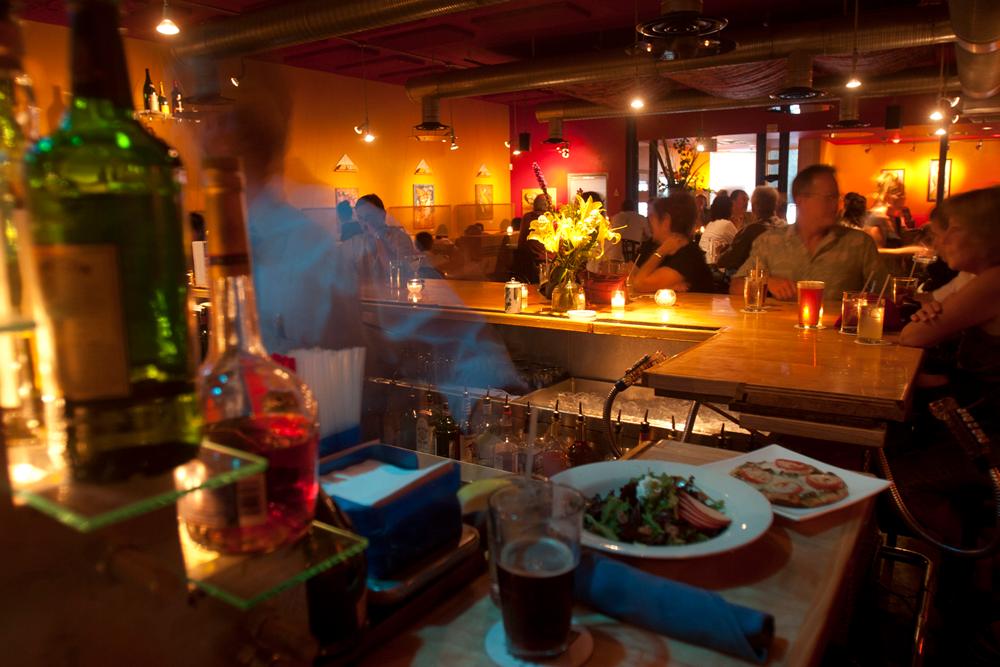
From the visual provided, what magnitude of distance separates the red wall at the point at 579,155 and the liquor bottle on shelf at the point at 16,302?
38.9 ft

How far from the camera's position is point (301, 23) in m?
5.73

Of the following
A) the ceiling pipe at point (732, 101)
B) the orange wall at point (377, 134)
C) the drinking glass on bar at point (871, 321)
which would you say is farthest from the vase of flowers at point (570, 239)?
the ceiling pipe at point (732, 101)

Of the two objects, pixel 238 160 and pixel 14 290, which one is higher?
pixel 238 160

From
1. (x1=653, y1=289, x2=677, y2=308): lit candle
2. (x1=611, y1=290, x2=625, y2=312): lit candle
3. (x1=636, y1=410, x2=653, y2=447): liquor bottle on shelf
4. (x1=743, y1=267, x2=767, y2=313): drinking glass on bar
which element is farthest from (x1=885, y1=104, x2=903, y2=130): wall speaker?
(x1=636, y1=410, x2=653, y2=447): liquor bottle on shelf

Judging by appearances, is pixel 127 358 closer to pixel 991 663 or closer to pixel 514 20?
pixel 991 663

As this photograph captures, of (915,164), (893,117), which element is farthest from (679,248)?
(915,164)

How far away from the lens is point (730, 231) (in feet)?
23.5

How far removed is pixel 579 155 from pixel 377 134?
389cm

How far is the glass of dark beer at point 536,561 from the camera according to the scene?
82 cm

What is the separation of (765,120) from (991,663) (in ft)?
32.8

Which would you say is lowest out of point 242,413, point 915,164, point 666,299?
point 666,299

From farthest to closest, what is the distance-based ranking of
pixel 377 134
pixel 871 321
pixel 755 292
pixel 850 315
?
pixel 377 134 < pixel 755 292 < pixel 850 315 < pixel 871 321

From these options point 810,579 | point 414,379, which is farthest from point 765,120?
point 810,579

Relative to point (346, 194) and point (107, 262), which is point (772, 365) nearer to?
point (107, 262)
